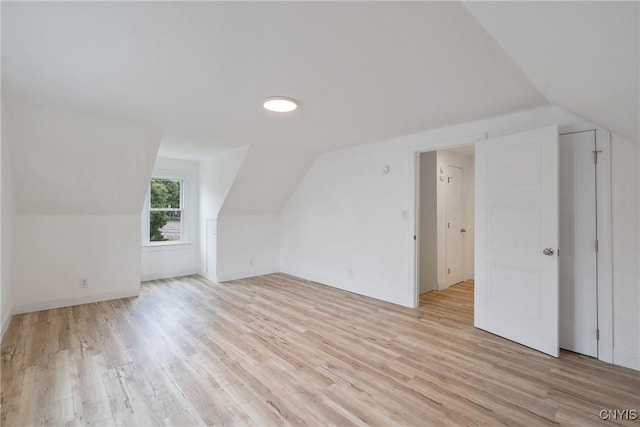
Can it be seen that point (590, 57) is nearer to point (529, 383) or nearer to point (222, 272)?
point (529, 383)

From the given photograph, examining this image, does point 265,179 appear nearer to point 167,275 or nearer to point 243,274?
point 243,274

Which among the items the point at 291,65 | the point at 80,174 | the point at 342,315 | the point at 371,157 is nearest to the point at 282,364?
the point at 342,315

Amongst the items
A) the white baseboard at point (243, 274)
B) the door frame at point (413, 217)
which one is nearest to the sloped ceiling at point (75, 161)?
the white baseboard at point (243, 274)

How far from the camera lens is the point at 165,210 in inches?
219

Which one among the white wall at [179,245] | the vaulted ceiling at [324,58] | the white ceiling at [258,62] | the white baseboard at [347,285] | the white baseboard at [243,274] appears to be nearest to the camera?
the vaulted ceiling at [324,58]

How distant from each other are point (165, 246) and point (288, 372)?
13.6 ft

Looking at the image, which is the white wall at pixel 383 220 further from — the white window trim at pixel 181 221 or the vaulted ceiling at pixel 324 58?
the white window trim at pixel 181 221

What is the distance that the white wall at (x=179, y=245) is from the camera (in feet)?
17.4

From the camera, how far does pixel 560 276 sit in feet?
8.94

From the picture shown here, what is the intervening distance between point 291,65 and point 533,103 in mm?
2273

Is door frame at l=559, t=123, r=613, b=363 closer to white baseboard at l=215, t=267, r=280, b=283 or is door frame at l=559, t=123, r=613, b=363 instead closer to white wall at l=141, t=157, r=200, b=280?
white baseboard at l=215, t=267, r=280, b=283

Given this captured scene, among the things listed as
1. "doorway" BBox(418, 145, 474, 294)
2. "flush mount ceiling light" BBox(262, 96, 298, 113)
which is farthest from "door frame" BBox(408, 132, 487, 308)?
"flush mount ceiling light" BBox(262, 96, 298, 113)

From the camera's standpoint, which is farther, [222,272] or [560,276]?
[222,272]

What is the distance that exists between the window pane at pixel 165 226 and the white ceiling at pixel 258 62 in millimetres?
2652
